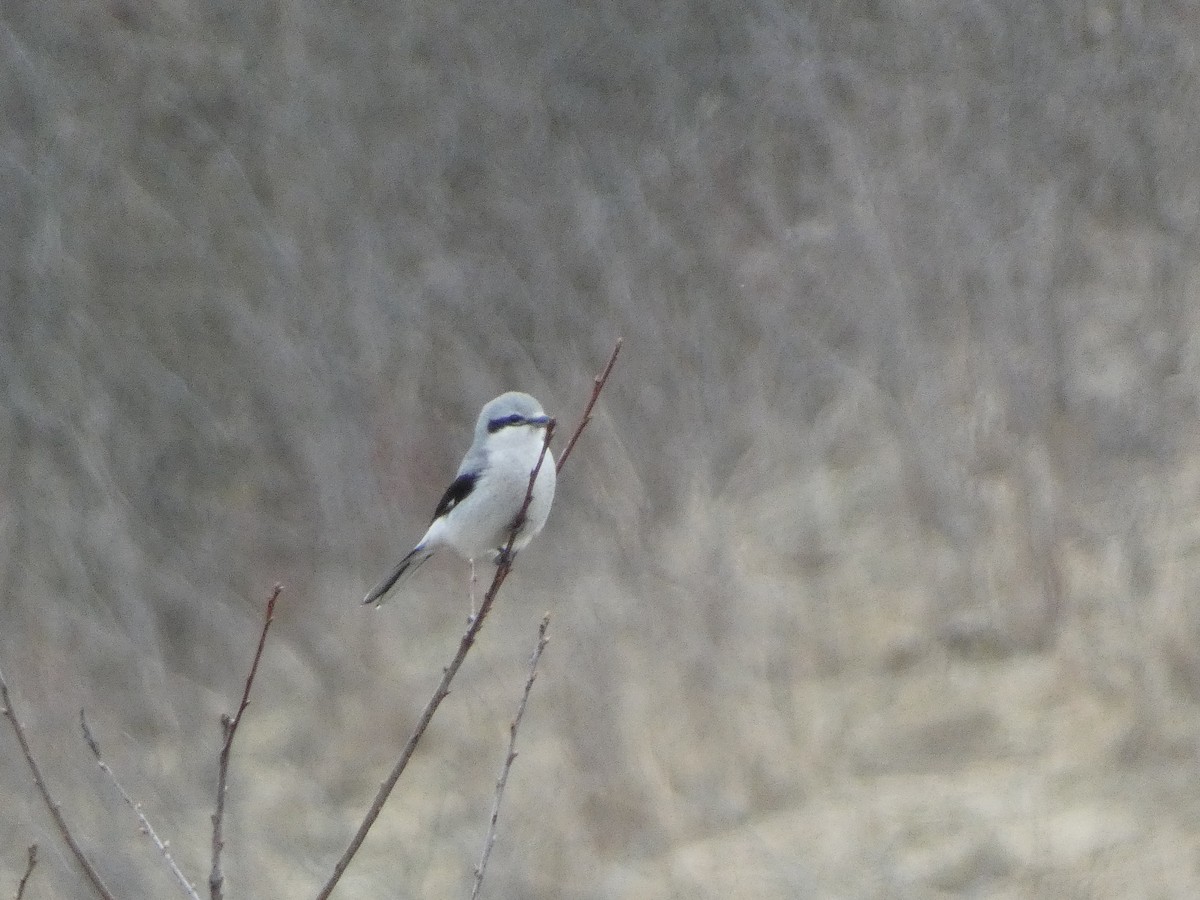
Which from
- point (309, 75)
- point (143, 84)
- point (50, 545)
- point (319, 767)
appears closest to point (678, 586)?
point (319, 767)

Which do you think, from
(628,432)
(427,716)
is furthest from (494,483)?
(628,432)

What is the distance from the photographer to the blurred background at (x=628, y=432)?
5.79m

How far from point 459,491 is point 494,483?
0.22m

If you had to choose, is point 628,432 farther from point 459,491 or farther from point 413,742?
point 413,742

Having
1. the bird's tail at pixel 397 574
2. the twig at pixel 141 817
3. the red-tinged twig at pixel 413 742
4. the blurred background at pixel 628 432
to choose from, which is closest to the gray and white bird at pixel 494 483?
the bird's tail at pixel 397 574

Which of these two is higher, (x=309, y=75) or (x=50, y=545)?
(x=309, y=75)

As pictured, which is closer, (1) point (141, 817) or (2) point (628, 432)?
(1) point (141, 817)

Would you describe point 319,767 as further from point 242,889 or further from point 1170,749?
point 1170,749

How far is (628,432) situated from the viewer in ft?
21.3

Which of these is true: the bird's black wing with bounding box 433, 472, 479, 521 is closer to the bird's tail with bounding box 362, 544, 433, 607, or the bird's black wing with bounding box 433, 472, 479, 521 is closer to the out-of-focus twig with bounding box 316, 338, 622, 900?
the bird's tail with bounding box 362, 544, 433, 607

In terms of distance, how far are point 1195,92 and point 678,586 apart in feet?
9.92

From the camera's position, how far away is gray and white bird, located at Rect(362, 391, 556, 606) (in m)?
3.04

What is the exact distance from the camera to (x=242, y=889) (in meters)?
5.57

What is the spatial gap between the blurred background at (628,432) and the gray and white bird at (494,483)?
2.77m
